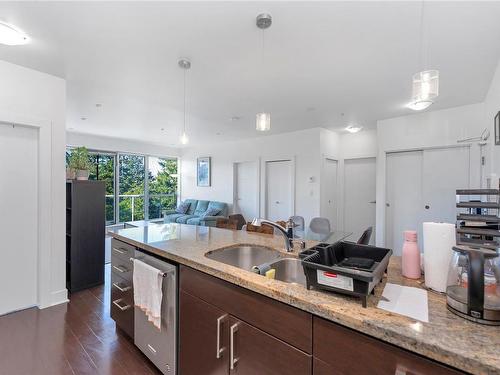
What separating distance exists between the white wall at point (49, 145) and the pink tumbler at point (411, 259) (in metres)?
3.31

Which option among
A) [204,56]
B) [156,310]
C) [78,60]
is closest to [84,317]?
[156,310]

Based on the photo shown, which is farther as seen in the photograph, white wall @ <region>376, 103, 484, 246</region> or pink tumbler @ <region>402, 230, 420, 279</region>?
white wall @ <region>376, 103, 484, 246</region>

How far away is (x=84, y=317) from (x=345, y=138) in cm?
563

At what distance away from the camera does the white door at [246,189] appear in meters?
6.54

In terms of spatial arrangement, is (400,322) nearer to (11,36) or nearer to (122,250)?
(122,250)

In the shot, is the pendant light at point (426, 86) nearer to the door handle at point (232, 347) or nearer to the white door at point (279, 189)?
the door handle at point (232, 347)

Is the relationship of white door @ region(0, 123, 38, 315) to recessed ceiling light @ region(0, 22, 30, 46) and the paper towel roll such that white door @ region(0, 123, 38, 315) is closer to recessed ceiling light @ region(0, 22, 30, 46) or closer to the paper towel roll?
recessed ceiling light @ region(0, 22, 30, 46)

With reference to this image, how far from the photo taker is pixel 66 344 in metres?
2.07

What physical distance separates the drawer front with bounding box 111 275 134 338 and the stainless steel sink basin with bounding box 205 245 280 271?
0.80m

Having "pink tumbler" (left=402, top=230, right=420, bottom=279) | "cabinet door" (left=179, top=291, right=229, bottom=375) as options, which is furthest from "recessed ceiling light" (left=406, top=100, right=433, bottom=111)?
"cabinet door" (left=179, top=291, right=229, bottom=375)

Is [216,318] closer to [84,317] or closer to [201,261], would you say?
[201,261]

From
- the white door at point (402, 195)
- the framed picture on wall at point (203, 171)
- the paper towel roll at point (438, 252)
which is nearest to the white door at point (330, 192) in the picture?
the white door at point (402, 195)

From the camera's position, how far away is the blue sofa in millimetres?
6348

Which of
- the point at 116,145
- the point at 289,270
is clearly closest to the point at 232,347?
the point at 289,270
